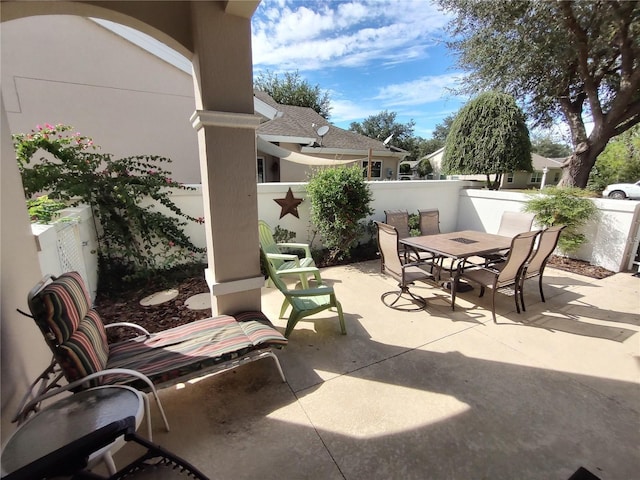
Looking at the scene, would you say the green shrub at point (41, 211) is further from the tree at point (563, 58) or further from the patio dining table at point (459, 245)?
the tree at point (563, 58)

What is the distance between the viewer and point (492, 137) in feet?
31.5

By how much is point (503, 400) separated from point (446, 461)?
0.92 m

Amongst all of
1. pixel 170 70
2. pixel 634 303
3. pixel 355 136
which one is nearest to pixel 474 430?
pixel 634 303

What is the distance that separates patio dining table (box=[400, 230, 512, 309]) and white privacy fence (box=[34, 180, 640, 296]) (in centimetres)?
235

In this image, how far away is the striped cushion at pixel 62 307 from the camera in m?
1.68

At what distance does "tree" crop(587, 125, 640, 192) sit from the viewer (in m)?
15.6

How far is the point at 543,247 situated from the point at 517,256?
0.67m

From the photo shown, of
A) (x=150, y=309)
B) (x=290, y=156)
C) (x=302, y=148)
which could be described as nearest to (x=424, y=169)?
(x=302, y=148)

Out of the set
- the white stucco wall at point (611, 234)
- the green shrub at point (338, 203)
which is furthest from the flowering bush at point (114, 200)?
the white stucco wall at point (611, 234)

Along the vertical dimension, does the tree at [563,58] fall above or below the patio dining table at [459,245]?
above

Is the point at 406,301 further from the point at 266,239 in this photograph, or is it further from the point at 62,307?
the point at 62,307

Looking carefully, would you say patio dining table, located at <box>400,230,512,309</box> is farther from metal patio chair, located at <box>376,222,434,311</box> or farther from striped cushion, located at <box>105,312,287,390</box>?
striped cushion, located at <box>105,312,287,390</box>

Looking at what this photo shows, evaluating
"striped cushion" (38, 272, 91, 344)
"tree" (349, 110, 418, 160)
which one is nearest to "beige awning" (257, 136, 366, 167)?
"striped cushion" (38, 272, 91, 344)

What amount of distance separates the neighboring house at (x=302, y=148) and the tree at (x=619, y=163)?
39.7ft
